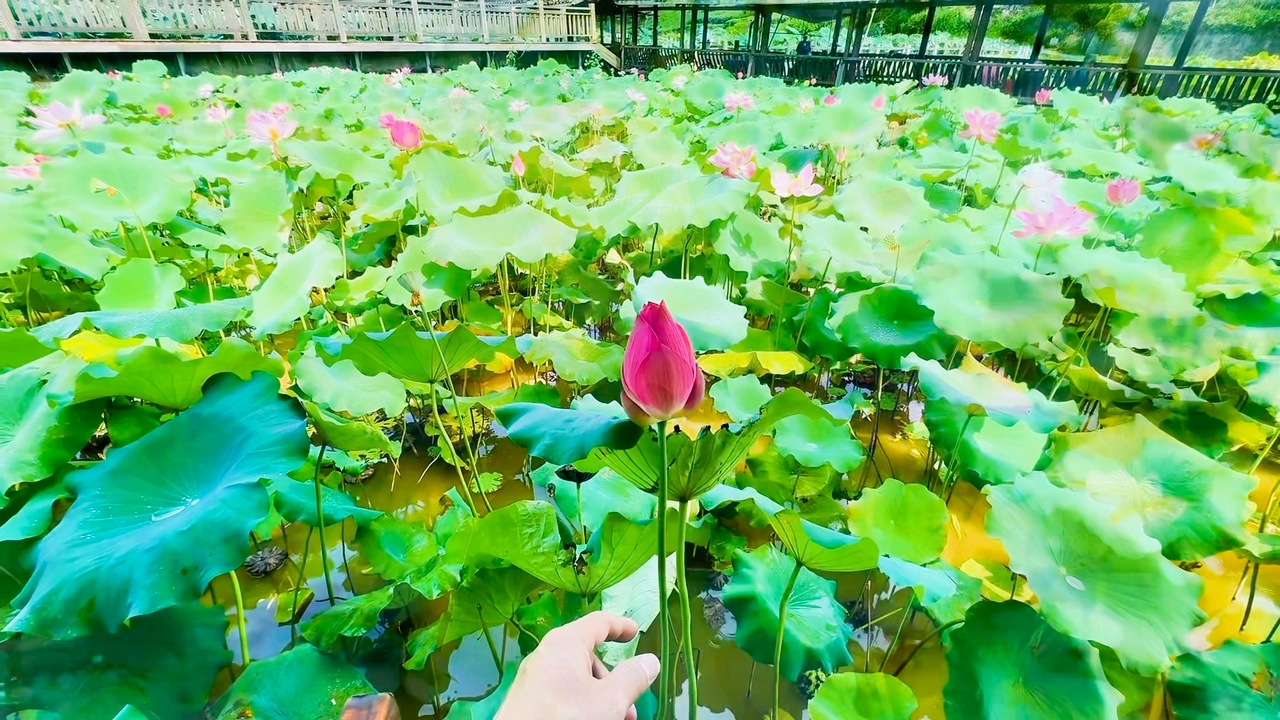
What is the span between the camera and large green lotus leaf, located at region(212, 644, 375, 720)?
0.81 m

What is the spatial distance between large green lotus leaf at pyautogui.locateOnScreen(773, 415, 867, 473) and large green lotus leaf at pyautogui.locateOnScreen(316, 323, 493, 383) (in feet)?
2.09

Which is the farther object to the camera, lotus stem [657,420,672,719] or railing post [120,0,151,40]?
railing post [120,0,151,40]

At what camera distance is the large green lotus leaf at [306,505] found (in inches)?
41.6

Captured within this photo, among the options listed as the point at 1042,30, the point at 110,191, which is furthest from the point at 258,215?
the point at 1042,30

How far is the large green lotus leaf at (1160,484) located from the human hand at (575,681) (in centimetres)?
80

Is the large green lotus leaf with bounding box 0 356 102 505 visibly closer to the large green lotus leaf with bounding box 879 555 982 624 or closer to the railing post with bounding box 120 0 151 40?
the large green lotus leaf with bounding box 879 555 982 624

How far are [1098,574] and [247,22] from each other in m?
11.5

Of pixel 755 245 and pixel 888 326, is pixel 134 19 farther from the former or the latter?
pixel 888 326

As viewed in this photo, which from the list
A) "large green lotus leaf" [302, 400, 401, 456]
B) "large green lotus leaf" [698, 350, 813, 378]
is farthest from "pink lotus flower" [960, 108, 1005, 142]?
"large green lotus leaf" [302, 400, 401, 456]

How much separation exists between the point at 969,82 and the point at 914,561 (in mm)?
8597

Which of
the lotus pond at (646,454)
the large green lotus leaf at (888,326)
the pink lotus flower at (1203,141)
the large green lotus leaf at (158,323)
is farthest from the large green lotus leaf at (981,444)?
the pink lotus flower at (1203,141)

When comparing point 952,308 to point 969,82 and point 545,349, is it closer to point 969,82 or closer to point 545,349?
point 545,349

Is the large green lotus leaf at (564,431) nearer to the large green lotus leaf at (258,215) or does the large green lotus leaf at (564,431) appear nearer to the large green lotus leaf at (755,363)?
the large green lotus leaf at (755,363)

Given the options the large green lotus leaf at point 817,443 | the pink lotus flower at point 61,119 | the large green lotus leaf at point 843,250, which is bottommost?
the large green lotus leaf at point 817,443
